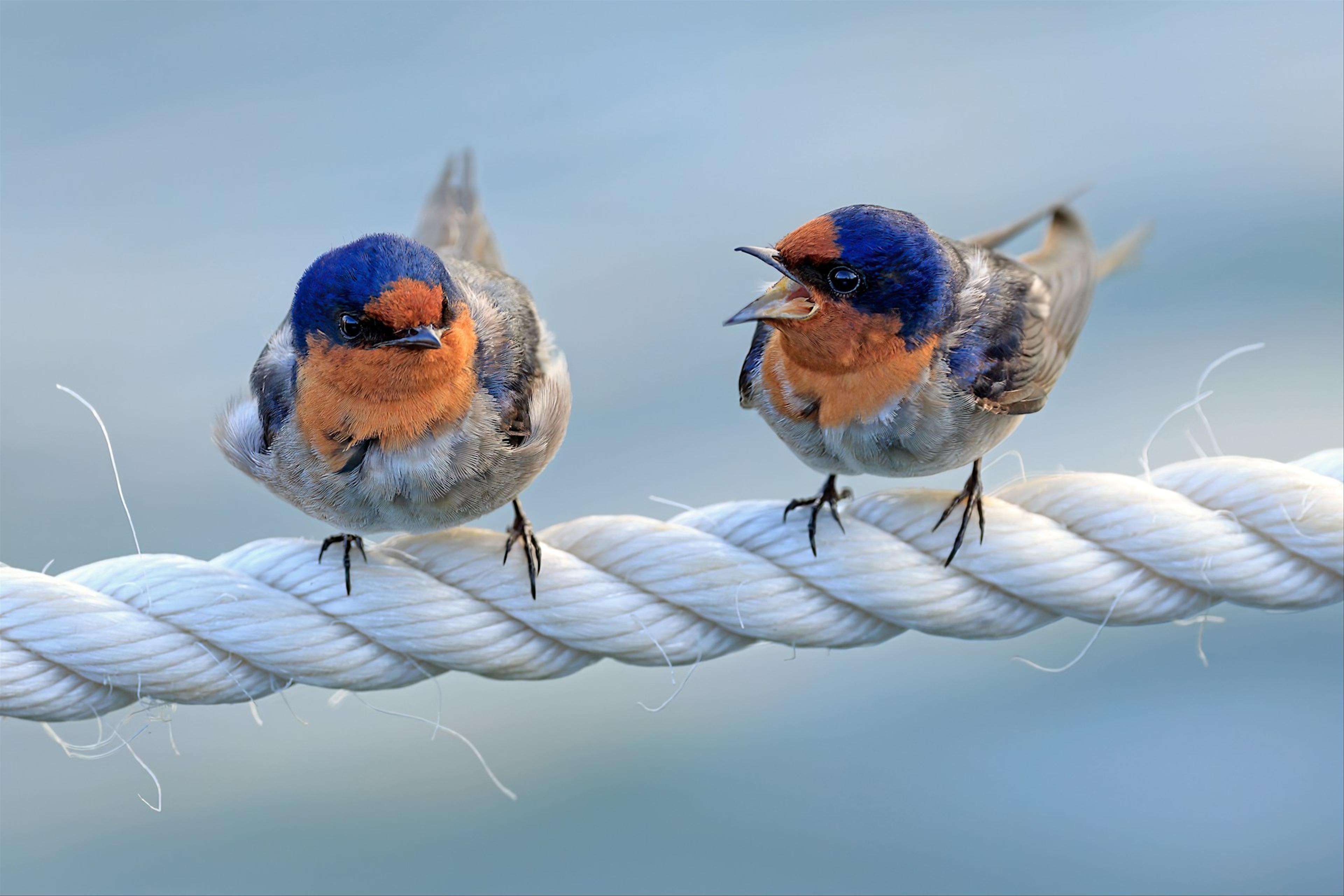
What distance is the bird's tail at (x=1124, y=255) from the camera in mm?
3773

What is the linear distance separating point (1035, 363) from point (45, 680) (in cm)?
203

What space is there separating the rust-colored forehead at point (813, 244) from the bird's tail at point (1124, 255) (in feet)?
5.17

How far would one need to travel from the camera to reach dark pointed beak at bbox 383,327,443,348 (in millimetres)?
2328

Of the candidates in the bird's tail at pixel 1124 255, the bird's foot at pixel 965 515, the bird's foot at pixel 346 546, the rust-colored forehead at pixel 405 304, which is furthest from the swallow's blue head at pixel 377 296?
the bird's tail at pixel 1124 255

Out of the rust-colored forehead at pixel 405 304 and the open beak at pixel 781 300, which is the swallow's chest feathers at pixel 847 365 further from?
the rust-colored forehead at pixel 405 304

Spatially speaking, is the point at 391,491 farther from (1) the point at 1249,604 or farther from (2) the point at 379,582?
(1) the point at 1249,604

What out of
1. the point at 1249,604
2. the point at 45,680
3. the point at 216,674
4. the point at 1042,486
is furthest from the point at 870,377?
the point at 45,680

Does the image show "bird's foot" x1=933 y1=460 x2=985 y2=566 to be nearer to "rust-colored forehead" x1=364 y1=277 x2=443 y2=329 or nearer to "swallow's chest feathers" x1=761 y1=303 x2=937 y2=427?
"swallow's chest feathers" x1=761 y1=303 x2=937 y2=427

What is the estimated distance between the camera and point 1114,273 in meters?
3.82

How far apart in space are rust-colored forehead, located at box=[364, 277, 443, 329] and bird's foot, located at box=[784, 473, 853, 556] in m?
0.74

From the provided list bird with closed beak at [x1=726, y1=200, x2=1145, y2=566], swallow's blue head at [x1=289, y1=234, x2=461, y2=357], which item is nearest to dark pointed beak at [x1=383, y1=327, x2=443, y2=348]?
swallow's blue head at [x1=289, y1=234, x2=461, y2=357]

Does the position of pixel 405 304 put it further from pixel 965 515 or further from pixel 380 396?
pixel 965 515

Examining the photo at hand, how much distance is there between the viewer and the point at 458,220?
3543 millimetres

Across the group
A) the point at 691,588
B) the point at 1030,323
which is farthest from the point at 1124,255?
the point at 691,588
